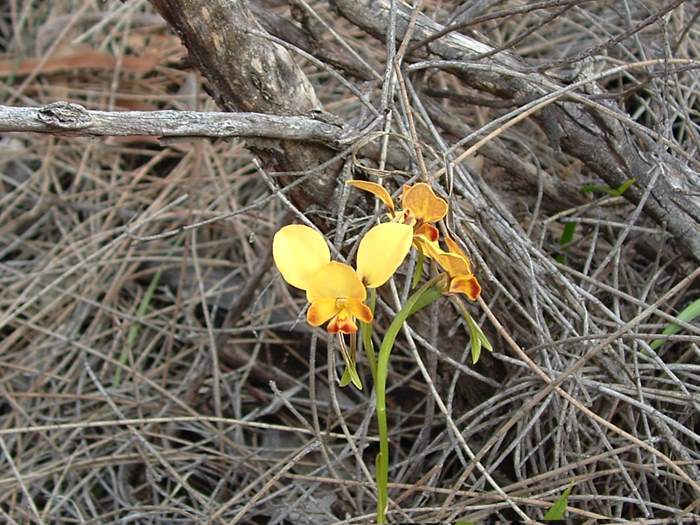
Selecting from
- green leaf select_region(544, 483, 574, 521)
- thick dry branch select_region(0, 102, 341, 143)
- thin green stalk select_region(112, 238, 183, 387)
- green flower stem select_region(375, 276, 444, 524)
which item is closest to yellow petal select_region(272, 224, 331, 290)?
green flower stem select_region(375, 276, 444, 524)

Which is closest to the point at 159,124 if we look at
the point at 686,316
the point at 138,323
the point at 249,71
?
the point at 249,71

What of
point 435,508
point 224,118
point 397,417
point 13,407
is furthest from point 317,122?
point 13,407

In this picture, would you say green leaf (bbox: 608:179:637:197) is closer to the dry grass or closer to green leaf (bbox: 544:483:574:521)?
the dry grass

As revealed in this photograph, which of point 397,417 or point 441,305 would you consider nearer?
point 441,305

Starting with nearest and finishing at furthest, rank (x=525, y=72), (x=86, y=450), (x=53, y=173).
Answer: (x=525, y=72) < (x=86, y=450) < (x=53, y=173)

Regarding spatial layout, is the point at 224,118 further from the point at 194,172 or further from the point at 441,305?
the point at 194,172

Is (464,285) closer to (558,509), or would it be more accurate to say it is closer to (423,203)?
(423,203)

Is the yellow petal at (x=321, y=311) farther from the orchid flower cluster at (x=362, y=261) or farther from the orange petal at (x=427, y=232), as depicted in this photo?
the orange petal at (x=427, y=232)

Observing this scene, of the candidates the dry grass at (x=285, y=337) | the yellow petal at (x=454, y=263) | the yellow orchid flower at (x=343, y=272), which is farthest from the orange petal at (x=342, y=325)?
the dry grass at (x=285, y=337)
